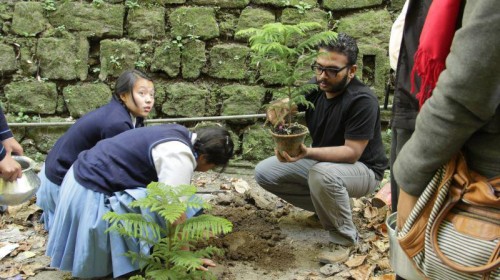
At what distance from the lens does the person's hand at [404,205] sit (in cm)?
155

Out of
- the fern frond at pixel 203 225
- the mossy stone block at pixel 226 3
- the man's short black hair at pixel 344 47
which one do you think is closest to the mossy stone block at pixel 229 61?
the mossy stone block at pixel 226 3

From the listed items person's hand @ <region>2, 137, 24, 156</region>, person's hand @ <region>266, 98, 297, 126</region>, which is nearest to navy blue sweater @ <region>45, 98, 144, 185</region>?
person's hand @ <region>2, 137, 24, 156</region>

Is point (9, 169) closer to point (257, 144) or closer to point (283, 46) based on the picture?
point (283, 46)

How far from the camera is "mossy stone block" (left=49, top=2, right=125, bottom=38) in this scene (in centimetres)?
497

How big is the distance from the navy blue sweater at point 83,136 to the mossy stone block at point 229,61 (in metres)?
1.47

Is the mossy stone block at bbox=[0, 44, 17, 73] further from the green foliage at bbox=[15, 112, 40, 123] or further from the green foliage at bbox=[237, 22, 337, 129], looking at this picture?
the green foliage at bbox=[237, 22, 337, 129]

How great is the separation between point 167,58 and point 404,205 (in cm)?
378

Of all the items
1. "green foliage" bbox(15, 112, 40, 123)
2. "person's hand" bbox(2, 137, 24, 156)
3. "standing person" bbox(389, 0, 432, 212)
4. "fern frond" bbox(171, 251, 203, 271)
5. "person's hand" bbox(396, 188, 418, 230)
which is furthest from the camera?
"green foliage" bbox(15, 112, 40, 123)

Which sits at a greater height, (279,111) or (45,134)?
(279,111)

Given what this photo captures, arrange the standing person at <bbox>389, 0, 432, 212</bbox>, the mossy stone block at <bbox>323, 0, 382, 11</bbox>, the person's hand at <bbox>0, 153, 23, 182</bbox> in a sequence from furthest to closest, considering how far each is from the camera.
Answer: the mossy stone block at <bbox>323, 0, 382, 11</bbox>, the person's hand at <bbox>0, 153, 23, 182</bbox>, the standing person at <bbox>389, 0, 432, 212</bbox>

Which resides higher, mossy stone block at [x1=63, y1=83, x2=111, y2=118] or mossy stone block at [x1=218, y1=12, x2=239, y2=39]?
mossy stone block at [x1=218, y1=12, x2=239, y2=39]

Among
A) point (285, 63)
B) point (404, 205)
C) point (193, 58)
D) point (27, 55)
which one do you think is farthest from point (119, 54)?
point (404, 205)

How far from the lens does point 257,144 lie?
5.08 m

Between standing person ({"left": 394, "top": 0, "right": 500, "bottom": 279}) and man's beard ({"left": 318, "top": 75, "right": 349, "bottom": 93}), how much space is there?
6.90 ft
